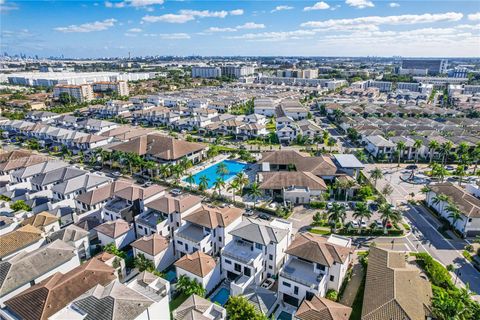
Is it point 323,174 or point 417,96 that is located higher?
point 417,96

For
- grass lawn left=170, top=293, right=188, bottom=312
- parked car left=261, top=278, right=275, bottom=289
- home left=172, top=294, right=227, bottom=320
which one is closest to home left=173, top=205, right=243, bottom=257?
grass lawn left=170, top=293, right=188, bottom=312

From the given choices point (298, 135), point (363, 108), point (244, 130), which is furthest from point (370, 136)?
point (363, 108)

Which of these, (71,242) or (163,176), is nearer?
(71,242)

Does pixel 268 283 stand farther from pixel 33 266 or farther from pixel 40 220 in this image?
pixel 40 220

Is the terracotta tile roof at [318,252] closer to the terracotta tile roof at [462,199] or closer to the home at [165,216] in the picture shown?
the home at [165,216]

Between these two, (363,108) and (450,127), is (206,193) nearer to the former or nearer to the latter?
(450,127)
